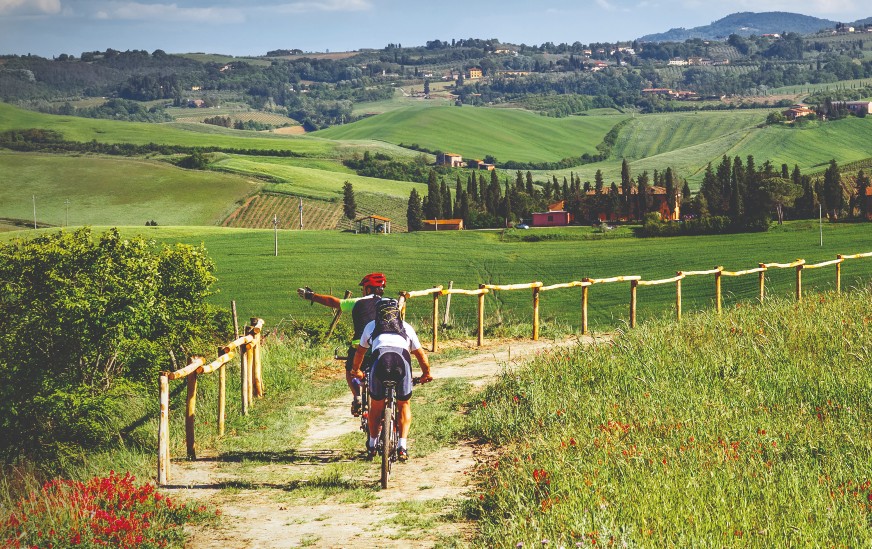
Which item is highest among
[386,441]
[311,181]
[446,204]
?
[311,181]

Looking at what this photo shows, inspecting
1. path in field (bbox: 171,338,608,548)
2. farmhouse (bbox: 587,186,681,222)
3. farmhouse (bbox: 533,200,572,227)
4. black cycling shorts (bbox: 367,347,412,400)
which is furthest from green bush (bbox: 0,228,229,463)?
farmhouse (bbox: 533,200,572,227)

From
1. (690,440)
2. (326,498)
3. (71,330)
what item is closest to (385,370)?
(326,498)

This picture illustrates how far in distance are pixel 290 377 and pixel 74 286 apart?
35.7 metres

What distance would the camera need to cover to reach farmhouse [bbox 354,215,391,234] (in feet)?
431

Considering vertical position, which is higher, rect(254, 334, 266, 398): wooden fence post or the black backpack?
the black backpack

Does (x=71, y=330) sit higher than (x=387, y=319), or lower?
lower

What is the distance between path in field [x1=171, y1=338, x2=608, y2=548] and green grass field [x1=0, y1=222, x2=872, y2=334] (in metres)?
47.2

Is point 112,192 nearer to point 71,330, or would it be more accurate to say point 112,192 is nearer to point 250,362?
point 71,330

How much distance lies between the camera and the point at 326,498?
10258 millimetres

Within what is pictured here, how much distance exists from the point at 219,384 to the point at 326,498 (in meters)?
3.80

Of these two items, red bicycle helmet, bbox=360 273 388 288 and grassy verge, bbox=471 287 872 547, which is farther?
red bicycle helmet, bbox=360 273 388 288

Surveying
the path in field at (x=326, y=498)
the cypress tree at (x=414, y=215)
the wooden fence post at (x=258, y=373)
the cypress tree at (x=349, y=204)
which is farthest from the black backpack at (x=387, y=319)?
the cypress tree at (x=349, y=204)

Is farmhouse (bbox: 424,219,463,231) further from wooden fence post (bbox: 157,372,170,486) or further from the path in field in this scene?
wooden fence post (bbox: 157,372,170,486)

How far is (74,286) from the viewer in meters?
49.6
